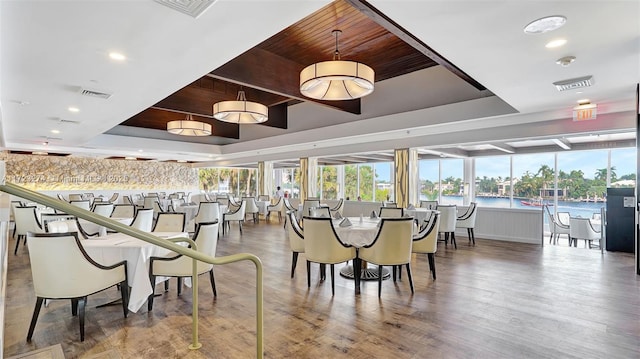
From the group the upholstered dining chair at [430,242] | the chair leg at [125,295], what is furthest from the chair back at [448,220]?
the chair leg at [125,295]

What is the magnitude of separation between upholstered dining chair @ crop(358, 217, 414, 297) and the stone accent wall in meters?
15.2

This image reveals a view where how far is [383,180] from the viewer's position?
15.7 m

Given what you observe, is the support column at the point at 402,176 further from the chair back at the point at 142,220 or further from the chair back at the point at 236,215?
the chair back at the point at 142,220

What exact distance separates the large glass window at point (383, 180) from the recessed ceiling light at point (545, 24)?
40.1ft

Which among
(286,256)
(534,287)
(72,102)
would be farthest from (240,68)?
(534,287)

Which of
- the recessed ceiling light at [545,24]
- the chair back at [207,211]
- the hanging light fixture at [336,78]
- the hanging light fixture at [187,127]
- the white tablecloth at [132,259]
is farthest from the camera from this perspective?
the hanging light fixture at [187,127]

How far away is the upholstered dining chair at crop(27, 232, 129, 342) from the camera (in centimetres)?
296

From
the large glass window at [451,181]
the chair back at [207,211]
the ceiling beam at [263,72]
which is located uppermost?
the ceiling beam at [263,72]

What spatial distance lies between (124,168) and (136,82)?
578 inches

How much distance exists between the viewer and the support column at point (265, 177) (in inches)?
593

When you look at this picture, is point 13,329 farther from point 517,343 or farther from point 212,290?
point 517,343

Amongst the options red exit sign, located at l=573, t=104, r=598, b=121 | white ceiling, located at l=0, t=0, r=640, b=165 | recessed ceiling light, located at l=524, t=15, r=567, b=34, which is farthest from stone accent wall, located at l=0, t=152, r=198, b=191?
red exit sign, located at l=573, t=104, r=598, b=121

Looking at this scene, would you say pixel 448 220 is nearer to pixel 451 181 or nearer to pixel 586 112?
pixel 586 112

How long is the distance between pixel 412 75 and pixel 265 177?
8691mm
